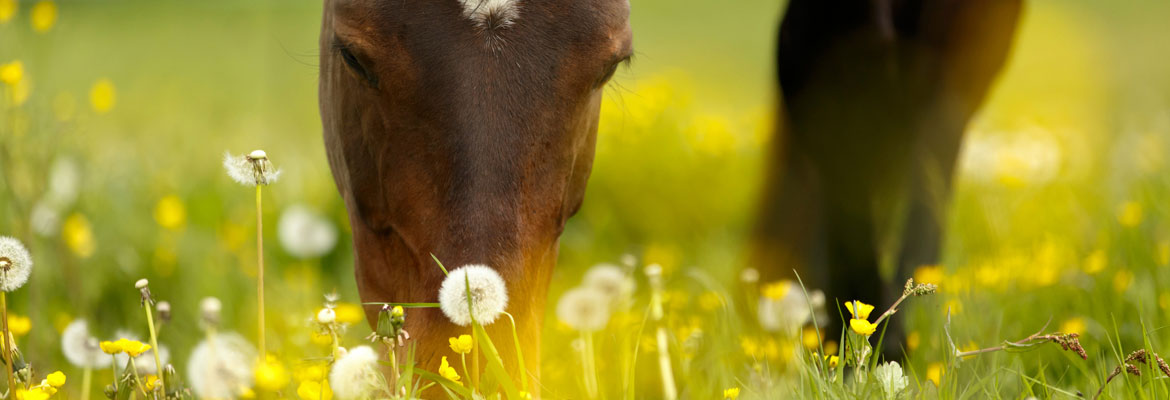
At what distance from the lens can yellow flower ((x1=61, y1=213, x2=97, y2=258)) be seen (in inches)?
126

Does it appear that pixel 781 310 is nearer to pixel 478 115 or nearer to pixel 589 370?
pixel 589 370

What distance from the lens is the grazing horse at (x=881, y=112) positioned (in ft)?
9.95

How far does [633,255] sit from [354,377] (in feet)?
9.32

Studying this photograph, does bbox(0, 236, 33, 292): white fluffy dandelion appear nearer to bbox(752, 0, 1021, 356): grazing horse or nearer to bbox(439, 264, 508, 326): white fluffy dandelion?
bbox(439, 264, 508, 326): white fluffy dandelion

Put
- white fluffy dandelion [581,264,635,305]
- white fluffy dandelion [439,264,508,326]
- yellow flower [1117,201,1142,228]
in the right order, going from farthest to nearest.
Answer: yellow flower [1117,201,1142,228] → white fluffy dandelion [581,264,635,305] → white fluffy dandelion [439,264,508,326]

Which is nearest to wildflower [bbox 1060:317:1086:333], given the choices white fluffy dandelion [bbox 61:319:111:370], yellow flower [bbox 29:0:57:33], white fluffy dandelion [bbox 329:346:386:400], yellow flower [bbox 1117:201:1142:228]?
yellow flower [bbox 1117:201:1142:228]

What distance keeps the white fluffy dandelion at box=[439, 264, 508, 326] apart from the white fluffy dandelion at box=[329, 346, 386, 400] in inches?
6.1

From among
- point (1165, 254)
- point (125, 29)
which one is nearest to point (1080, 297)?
point (1165, 254)

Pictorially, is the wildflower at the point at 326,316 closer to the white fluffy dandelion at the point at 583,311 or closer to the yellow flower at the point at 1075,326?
the white fluffy dandelion at the point at 583,311

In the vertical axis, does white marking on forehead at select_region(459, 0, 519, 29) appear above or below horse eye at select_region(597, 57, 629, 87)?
above

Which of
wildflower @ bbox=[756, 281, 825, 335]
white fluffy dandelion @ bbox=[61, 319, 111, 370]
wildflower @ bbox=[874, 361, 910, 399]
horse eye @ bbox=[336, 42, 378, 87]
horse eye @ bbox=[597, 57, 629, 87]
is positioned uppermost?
horse eye @ bbox=[336, 42, 378, 87]

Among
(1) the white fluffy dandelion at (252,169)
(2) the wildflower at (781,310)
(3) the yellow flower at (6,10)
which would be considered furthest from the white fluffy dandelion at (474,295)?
(3) the yellow flower at (6,10)

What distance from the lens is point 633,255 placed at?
13.9ft

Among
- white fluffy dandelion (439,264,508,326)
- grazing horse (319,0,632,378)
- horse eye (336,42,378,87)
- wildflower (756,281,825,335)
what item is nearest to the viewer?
white fluffy dandelion (439,264,508,326)
